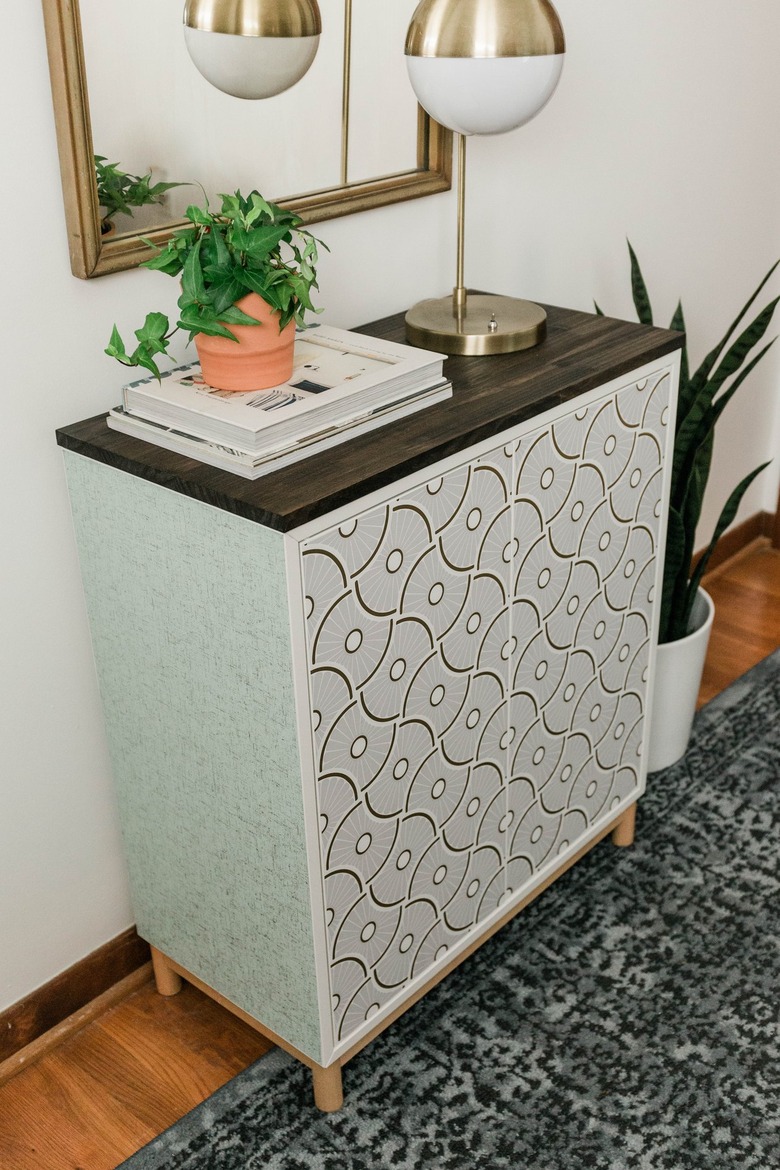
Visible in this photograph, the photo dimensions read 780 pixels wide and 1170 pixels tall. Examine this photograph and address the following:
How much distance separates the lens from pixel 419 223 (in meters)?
1.71

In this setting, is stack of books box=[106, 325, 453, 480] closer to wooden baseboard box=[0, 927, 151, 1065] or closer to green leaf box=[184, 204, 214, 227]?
green leaf box=[184, 204, 214, 227]

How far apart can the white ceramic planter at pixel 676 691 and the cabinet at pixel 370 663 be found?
334 mm

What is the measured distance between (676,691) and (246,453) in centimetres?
113

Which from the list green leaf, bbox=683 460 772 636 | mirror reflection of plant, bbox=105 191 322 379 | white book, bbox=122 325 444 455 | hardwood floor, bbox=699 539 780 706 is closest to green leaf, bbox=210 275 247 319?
mirror reflection of plant, bbox=105 191 322 379

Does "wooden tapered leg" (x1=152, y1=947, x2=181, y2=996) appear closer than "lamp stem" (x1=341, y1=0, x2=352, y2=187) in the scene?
No

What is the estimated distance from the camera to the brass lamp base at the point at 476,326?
151cm

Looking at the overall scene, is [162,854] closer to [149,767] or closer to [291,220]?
[149,767]

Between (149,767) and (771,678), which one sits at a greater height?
(149,767)

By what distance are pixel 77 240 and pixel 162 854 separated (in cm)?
76

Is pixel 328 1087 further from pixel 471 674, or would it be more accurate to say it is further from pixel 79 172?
pixel 79 172

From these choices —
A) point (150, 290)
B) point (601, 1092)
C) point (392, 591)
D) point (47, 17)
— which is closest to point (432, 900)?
point (601, 1092)

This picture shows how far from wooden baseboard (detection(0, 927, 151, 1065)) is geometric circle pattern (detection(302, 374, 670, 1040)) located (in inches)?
15.9

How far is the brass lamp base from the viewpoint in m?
1.51

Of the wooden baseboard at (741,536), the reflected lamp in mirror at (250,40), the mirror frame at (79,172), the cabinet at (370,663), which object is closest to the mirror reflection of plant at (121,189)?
the mirror frame at (79,172)
